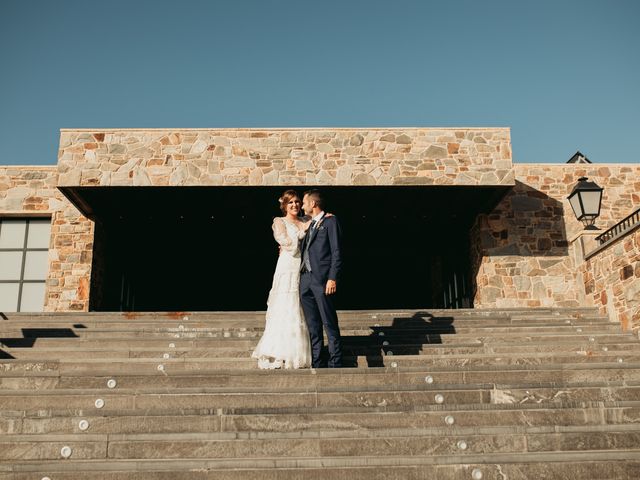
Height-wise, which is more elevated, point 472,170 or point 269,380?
point 472,170

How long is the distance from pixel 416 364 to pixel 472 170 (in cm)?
575

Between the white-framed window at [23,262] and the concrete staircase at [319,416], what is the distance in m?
6.05

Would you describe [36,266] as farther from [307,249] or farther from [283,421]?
[283,421]

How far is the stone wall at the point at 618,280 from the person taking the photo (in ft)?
28.7

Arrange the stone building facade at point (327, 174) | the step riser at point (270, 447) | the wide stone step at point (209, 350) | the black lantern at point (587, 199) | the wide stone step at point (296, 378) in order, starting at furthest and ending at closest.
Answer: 1. the stone building facade at point (327, 174)
2. the black lantern at point (587, 199)
3. the wide stone step at point (209, 350)
4. the wide stone step at point (296, 378)
5. the step riser at point (270, 447)

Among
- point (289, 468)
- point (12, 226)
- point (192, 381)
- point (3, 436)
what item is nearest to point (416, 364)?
point (192, 381)

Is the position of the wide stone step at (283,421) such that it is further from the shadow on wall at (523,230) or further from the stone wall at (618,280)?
the shadow on wall at (523,230)

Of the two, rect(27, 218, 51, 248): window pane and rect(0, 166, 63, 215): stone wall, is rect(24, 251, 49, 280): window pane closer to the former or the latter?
rect(27, 218, 51, 248): window pane

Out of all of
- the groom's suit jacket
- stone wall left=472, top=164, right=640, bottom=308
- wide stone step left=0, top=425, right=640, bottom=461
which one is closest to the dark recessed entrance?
stone wall left=472, top=164, right=640, bottom=308

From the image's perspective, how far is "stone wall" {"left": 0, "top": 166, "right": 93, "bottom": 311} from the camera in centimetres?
1241

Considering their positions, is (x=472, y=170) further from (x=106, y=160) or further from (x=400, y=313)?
(x=106, y=160)

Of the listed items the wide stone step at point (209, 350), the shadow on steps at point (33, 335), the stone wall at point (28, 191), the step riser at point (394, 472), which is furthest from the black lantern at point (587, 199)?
the stone wall at point (28, 191)

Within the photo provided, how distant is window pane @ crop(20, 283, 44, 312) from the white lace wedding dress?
8.19 m

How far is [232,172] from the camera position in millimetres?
11492
